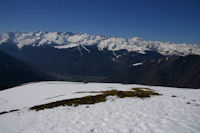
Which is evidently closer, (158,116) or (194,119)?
(194,119)

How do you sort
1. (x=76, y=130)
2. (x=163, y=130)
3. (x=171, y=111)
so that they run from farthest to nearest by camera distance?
(x=171, y=111), (x=76, y=130), (x=163, y=130)

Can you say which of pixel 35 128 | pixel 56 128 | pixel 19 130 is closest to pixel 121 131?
pixel 56 128

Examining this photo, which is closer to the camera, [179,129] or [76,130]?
[179,129]

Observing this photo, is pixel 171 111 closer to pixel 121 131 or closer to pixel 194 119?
pixel 194 119

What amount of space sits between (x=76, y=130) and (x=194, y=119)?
10520 mm

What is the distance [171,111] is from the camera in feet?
52.6

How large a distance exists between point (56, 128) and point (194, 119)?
1249 cm

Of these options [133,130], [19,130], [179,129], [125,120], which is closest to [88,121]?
[125,120]

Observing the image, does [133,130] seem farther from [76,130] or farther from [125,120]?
[76,130]

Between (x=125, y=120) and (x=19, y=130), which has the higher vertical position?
(x=125, y=120)

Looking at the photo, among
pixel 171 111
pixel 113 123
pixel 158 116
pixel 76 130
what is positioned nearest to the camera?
pixel 76 130

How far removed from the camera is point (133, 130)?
1177 centimetres

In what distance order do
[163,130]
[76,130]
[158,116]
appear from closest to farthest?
[163,130] < [76,130] < [158,116]

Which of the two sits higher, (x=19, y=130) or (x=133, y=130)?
(x=133, y=130)
